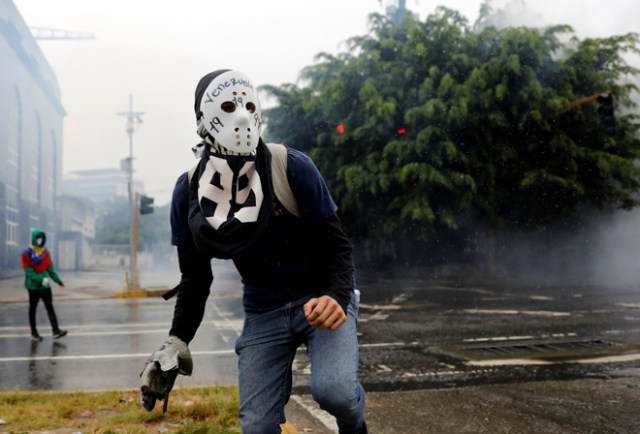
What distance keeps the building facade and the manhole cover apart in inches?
1311

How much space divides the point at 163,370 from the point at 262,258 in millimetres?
591

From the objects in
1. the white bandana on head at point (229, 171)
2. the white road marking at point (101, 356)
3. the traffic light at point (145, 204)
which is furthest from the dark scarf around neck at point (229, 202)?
the traffic light at point (145, 204)

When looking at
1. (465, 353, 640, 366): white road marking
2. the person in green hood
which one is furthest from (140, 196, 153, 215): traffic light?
(465, 353, 640, 366): white road marking

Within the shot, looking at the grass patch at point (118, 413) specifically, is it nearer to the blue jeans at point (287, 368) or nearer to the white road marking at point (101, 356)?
the blue jeans at point (287, 368)

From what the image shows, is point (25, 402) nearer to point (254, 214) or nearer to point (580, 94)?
point (254, 214)

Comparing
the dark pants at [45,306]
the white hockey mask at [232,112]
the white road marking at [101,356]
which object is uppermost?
the white hockey mask at [232,112]

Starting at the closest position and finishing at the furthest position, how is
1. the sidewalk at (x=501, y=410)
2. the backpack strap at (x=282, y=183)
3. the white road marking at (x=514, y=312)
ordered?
the backpack strap at (x=282, y=183) < the sidewalk at (x=501, y=410) < the white road marking at (x=514, y=312)

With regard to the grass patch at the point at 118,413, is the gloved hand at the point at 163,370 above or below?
above

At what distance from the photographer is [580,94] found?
25.0m

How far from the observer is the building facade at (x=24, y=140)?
3678 cm

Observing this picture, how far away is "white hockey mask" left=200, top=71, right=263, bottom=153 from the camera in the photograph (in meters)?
2.55

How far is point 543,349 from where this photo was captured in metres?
7.74

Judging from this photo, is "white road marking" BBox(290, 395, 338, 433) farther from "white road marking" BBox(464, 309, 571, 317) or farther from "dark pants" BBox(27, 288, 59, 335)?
"white road marking" BBox(464, 309, 571, 317)

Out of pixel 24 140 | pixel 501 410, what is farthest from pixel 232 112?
pixel 24 140
